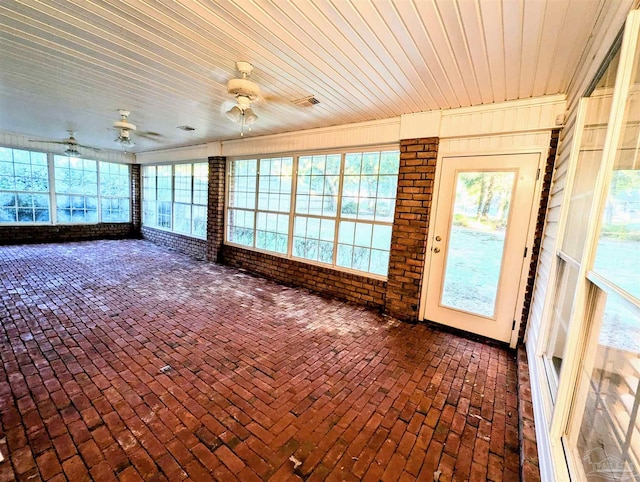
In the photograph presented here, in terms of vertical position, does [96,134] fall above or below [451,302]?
above

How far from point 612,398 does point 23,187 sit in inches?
411

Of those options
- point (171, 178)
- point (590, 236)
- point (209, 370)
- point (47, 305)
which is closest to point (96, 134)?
point (171, 178)

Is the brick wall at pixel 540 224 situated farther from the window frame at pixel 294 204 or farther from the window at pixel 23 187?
the window at pixel 23 187

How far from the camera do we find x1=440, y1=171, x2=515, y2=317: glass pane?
10.1 feet

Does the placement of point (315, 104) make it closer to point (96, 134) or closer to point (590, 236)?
point (590, 236)

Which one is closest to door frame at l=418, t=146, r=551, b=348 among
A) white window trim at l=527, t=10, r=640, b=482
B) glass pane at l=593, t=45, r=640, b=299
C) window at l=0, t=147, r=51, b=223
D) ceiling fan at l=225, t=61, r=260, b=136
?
white window trim at l=527, t=10, r=640, b=482

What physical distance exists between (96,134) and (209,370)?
20.2ft

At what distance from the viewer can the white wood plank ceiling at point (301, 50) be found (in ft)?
5.73

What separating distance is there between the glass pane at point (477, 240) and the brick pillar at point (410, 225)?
0.34 metres

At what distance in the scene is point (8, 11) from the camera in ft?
6.26

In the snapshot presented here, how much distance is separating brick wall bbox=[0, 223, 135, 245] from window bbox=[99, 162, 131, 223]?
257 mm

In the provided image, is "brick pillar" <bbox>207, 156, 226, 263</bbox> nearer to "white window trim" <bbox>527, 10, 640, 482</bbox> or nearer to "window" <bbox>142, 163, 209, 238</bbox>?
"window" <bbox>142, 163, 209, 238</bbox>

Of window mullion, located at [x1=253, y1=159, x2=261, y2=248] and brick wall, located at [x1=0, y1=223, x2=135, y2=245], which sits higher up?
window mullion, located at [x1=253, y1=159, x2=261, y2=248]

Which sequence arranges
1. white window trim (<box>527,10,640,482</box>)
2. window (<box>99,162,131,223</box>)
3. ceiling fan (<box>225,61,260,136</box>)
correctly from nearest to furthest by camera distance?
white window trim (<box>527,10,640,482</box>) → ceiling fan (<box>225,61,260,136</box>) → window (<box>99,162,131,223</box>)
